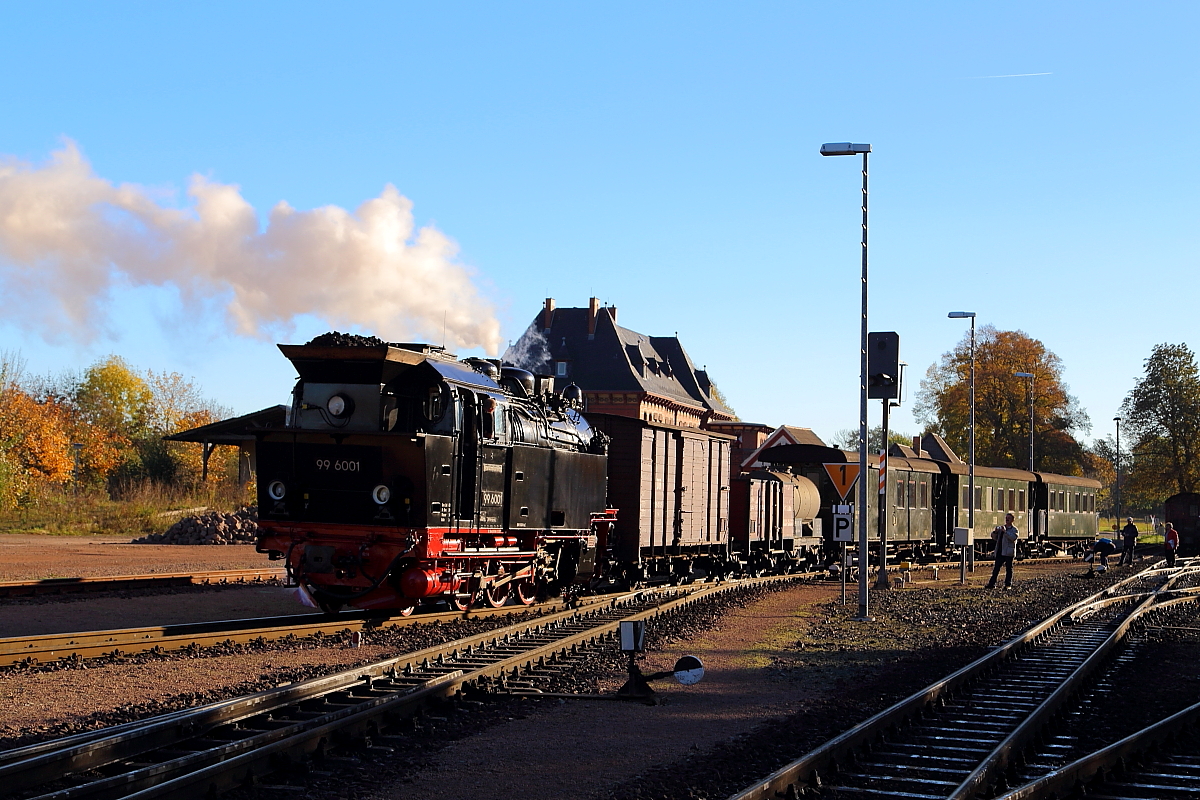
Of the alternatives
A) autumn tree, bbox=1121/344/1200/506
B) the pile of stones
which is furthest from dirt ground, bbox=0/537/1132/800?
autumn tree, bbox=1121/344/1200/506

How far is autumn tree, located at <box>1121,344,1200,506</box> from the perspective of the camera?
6556 centimetres

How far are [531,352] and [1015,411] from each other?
2902 centimetres

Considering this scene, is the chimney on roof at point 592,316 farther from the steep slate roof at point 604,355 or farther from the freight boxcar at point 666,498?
the freight boxcar at point 666,498

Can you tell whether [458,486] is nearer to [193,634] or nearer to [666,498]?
[193,634]

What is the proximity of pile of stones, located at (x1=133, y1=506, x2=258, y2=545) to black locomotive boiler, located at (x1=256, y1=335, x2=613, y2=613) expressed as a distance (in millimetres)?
23705

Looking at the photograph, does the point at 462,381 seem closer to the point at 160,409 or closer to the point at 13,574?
the point at 13,574

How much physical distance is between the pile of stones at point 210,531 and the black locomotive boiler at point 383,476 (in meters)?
23.7

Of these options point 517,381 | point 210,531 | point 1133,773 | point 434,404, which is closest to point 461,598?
point 434,404

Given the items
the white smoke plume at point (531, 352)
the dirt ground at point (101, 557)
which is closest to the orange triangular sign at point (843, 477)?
the dirt ground at point (101, 557)

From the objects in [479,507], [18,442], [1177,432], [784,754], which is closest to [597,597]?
[479,507]

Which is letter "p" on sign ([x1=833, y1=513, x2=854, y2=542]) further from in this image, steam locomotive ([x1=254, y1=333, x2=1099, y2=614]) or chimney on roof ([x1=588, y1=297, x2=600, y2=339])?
chimney on roof ([x1=588, y1=297, x2=600, y2=339])

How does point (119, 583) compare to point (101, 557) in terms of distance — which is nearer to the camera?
point (119, 583)

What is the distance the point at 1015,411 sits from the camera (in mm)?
69438

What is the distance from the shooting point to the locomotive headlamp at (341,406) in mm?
14500
